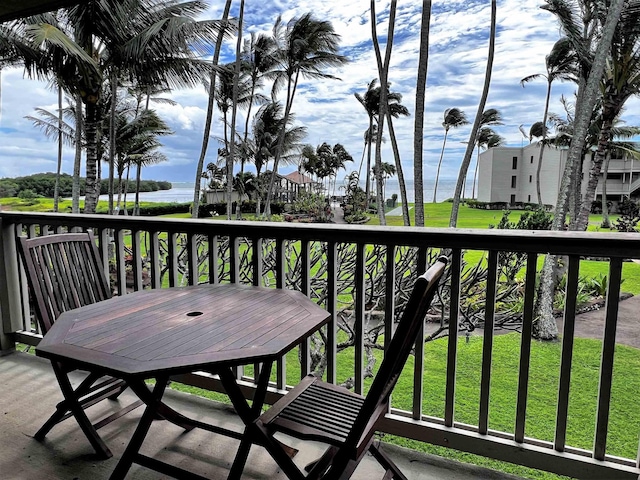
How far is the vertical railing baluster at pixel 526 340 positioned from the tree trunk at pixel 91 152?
12.1 meters

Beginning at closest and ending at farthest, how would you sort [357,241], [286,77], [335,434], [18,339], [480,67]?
[335,434], [357,241], [18,339], [286,77], [480,67]

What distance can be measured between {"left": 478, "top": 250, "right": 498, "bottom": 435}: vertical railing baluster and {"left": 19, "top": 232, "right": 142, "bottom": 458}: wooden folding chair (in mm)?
1678

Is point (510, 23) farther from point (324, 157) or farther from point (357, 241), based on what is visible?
point (324, 157)

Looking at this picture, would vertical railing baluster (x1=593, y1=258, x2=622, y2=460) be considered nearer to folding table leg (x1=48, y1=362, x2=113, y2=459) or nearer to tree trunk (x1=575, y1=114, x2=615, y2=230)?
folding table leg (x1=48, y1=362, x2=113, y2=459)

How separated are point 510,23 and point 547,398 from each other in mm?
17781

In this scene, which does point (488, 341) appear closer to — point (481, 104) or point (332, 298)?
point (332, 298)

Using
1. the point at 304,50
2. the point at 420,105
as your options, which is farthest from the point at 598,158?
the point at 304,50

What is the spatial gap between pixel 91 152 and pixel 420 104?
9170 millimetres

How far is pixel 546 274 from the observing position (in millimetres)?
9898

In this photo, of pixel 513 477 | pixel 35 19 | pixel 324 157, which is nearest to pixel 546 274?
pixel 513 477

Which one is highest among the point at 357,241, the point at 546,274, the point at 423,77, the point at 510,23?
the point at 510,23

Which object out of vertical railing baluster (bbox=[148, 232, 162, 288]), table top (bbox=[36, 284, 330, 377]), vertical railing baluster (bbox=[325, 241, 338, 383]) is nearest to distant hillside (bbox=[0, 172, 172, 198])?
vertical railing baluster (bbox=[148, 232, 162, 288])

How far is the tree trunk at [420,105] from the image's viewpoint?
11.0 meters

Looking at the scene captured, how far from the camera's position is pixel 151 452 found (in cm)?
197
